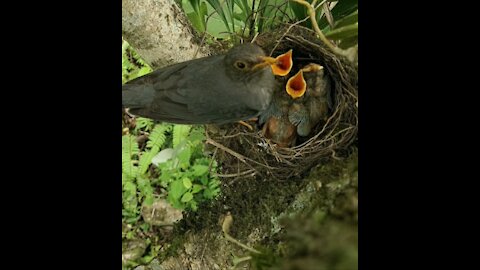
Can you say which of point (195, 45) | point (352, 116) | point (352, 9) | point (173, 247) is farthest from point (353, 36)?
point (173, 247)

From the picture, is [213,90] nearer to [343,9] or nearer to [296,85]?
[296,85]

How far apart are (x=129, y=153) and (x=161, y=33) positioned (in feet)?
1.54

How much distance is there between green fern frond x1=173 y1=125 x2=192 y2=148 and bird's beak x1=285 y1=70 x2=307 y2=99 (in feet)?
1.30

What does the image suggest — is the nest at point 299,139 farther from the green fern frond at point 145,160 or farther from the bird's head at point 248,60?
the green fern frond at point 145,160

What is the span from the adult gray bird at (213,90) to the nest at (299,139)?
114 millimetres

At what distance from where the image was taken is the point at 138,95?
7.15 ft

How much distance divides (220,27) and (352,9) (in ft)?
1.67

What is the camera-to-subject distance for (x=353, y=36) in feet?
6.75

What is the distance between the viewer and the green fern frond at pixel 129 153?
2.36 metres

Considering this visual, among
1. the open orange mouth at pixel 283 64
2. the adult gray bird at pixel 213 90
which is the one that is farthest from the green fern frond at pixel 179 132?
the open orange mouth at pixel 283 64

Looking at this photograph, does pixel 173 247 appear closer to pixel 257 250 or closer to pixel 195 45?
pixel 257 250

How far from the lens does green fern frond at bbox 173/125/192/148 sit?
2.30 meters

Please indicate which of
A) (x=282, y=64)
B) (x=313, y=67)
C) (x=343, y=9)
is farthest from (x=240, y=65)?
(x=343, y=9)

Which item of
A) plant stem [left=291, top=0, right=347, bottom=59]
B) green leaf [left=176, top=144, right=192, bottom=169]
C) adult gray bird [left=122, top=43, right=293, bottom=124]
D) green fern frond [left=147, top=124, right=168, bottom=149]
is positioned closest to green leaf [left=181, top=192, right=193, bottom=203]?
green leaf [left=176, top=144, right=192, bottom=169]
